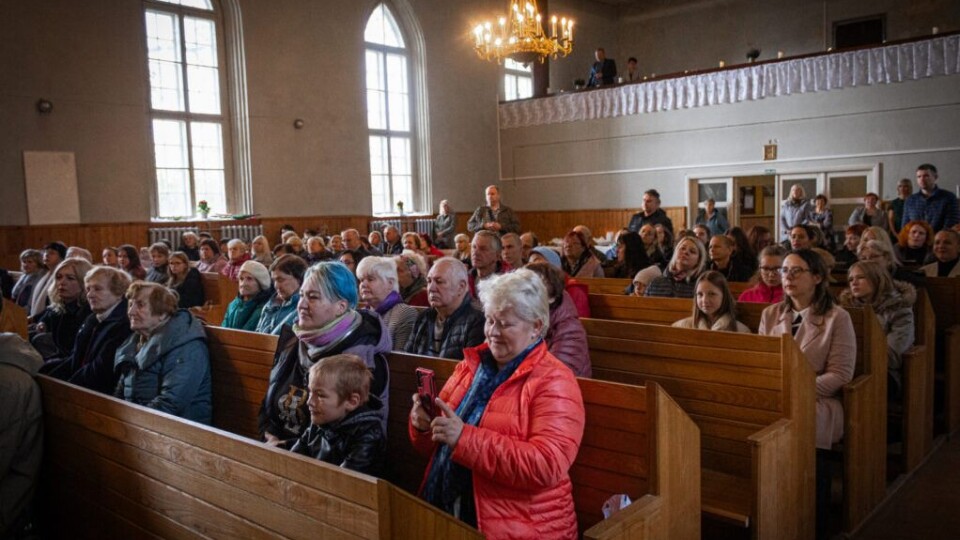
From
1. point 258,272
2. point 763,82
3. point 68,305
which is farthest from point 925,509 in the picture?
point 763,82

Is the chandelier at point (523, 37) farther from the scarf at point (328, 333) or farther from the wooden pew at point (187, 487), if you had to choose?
the wooden pew at point (187, 487)

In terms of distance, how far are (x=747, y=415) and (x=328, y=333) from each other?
1483 millimetres

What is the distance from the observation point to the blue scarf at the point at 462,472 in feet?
6.35

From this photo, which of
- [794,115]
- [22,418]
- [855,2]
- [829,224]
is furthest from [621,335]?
[855,2]

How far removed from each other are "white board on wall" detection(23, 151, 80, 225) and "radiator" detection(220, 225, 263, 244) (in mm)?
1969

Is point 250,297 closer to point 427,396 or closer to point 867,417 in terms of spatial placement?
point 427,396

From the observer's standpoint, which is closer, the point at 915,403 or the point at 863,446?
the point at 863,446

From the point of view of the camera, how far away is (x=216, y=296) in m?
6.19

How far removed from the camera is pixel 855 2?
14.1 m

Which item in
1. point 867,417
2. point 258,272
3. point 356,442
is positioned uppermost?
point 258,272

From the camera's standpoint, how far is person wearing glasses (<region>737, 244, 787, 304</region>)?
3809 millimetres

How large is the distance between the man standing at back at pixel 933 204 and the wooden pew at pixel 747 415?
5484mm

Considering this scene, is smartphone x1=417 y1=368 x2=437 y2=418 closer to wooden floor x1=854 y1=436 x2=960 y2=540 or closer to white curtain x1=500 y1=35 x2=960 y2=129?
wooden floor x1=854 y1=436 x2=960 y2=540

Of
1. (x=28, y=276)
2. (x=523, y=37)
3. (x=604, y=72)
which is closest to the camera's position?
(x=28, y=276)
